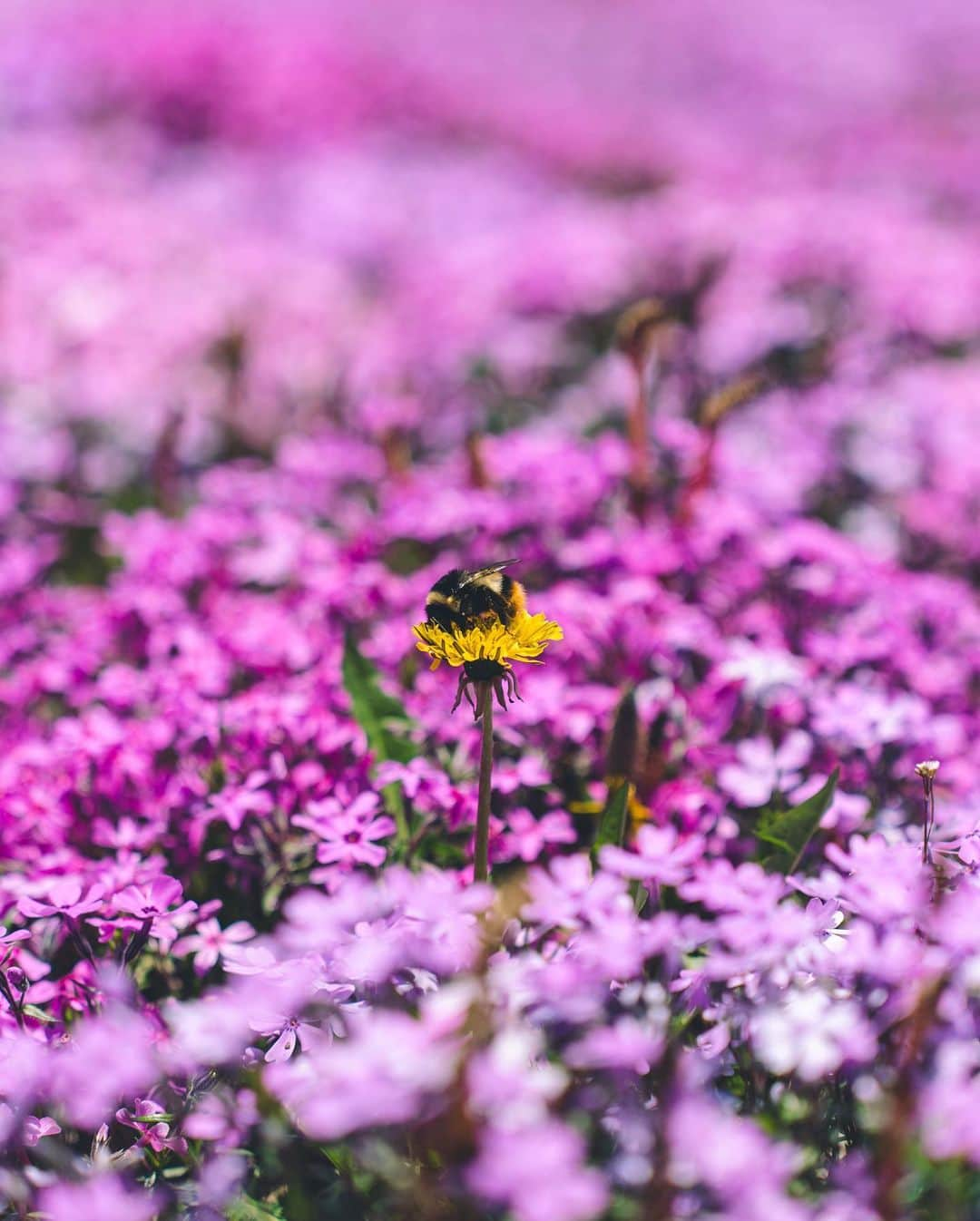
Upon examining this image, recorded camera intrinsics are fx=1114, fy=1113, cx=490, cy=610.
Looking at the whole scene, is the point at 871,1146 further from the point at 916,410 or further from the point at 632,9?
the point at 632,9

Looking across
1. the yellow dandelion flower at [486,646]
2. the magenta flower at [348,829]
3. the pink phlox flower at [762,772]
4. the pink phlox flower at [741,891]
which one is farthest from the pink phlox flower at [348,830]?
the pink phlox flower at [762,772]

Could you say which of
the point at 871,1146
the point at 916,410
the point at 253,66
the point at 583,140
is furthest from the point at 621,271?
the point at 253,66

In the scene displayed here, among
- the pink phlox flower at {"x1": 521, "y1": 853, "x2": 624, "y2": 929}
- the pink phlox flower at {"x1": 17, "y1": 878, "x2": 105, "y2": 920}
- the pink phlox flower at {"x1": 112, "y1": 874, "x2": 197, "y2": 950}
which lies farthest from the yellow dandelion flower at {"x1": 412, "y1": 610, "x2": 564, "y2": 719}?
the pink phlox flower at {"x1": 17, "y1": 878, "x2": 105, "y2": 920}

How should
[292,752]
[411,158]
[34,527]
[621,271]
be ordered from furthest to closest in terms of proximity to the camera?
[411,158]
[621,271]
[34,527]
[292,752]

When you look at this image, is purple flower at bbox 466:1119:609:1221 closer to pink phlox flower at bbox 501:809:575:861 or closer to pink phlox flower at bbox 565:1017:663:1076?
pink phlox flower at bbox 565:1017:663:1076

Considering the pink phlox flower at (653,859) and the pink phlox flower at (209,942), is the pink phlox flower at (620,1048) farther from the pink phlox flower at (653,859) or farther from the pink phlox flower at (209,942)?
the pink phlox flower at (209,942)

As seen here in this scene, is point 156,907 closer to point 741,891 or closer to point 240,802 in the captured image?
point 240,802
